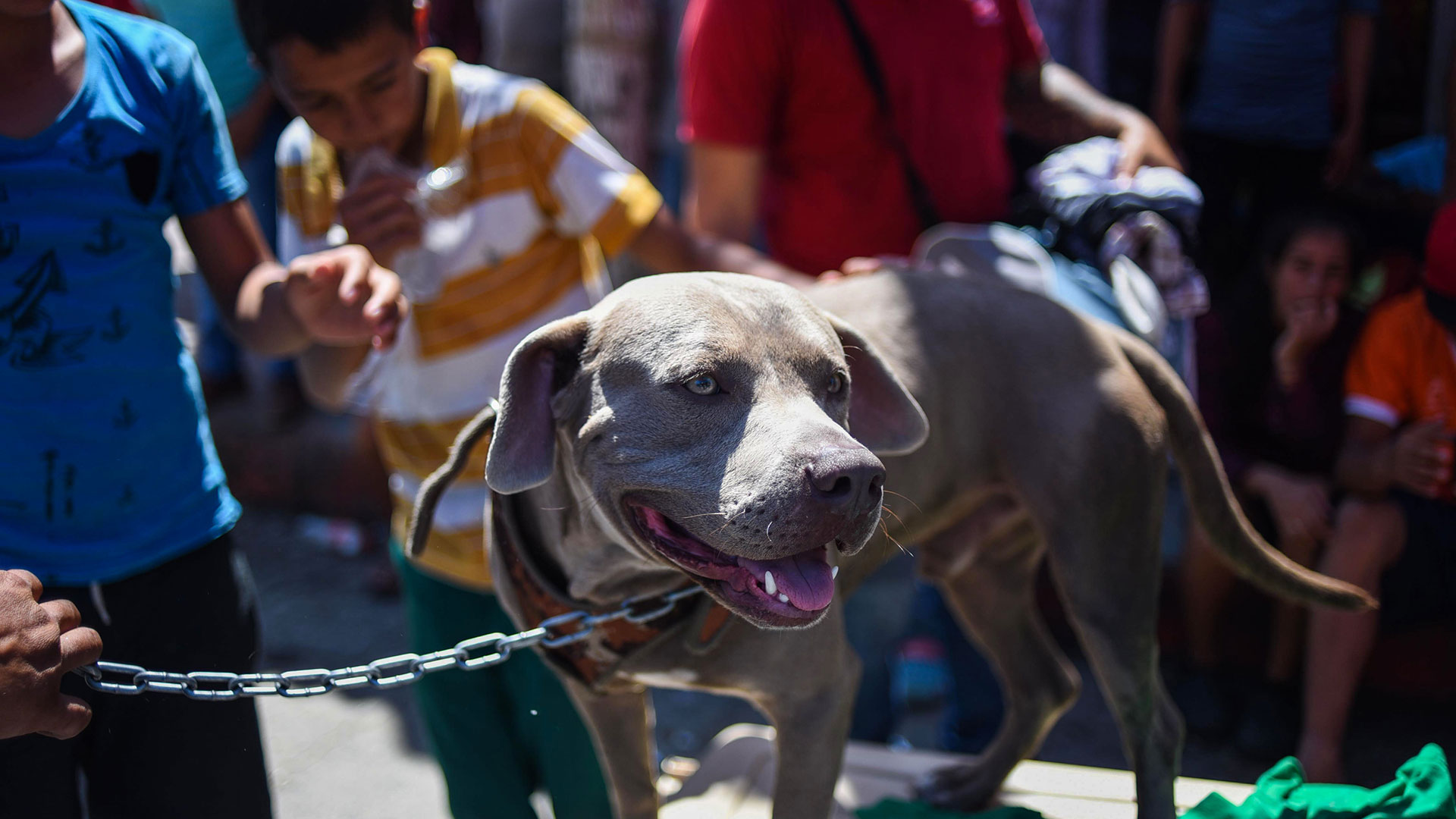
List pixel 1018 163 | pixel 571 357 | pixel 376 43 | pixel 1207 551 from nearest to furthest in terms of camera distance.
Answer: pixel 571 357
pixel 376 43
pixel 1018 163
pixel 1207 551

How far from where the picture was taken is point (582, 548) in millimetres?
1914

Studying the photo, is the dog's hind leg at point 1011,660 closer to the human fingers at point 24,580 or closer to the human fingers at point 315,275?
the human fingers at point 315,275

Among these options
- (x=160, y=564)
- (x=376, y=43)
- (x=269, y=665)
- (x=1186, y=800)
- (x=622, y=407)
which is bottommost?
(x=269, y=665)

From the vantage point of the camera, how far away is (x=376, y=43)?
2.22m

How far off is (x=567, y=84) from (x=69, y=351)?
442 cm

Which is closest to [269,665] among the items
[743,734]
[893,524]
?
[743,734]

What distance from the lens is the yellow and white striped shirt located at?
96.0 inches

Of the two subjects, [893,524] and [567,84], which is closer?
[893,524]

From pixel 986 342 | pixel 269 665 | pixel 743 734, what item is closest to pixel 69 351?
pixel 986 342

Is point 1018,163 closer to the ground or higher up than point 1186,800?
higher up

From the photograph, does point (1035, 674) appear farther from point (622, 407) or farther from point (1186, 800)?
point (622, 407)

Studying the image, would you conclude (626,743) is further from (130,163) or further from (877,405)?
(130,163)

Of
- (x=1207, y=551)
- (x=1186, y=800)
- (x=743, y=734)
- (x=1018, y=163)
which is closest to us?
(x=1186, y=800)

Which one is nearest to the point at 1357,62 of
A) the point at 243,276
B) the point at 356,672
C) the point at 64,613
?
the point at 243,276
